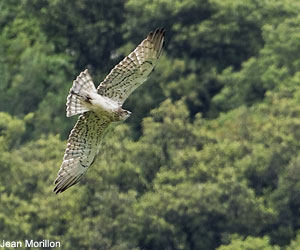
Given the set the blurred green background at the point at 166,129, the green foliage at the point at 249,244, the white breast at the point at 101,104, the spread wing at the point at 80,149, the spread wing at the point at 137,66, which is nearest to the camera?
the white breast at the point at 101,104

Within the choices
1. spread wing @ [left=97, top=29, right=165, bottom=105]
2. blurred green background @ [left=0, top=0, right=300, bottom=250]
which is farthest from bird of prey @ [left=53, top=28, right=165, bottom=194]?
blurred green background @ [left=0, top=0, right=300, bottom=250]

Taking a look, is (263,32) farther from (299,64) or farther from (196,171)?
(196,171)

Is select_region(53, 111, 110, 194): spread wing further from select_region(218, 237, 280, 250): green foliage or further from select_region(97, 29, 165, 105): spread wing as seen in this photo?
select_region(218, 237, 280, 250): green foliage

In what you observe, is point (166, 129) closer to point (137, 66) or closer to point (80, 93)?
point (137, 66)

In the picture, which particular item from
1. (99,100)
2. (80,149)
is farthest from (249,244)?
(99,100)

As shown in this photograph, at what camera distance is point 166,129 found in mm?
30812

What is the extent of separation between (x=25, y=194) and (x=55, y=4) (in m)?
10.7

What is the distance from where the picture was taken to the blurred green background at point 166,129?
28266 mm

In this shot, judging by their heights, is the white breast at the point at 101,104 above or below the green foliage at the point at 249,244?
above

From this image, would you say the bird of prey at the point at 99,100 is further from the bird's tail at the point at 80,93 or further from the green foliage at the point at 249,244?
the green foliage at the point at 249,244

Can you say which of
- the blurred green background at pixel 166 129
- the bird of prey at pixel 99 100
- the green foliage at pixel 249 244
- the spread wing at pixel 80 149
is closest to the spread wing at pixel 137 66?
the bird of prey at pixel 99 100

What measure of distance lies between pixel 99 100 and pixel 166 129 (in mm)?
17373

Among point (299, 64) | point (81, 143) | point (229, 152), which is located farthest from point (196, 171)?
point (81, 143)

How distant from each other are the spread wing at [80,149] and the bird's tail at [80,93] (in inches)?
11.5
